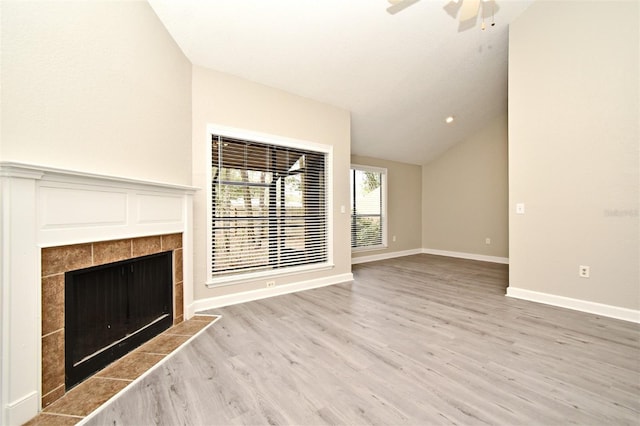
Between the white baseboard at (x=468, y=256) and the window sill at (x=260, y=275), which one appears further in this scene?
the white baseboard at (x=468, y=256)

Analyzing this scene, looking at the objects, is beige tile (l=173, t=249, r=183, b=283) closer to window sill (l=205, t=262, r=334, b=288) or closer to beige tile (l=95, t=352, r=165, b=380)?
window sill (l=205, t=262, r=334, b=288)

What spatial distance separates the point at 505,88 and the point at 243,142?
4.61 m

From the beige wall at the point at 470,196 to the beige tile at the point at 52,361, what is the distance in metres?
6.91

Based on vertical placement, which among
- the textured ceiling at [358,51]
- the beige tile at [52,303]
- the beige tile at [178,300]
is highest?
the textured ceiling at [358,51]

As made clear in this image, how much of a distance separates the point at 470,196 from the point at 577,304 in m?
3.83

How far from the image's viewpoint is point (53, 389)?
157cm

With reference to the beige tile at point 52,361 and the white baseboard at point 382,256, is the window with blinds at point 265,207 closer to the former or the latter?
the beige tile at point 52,361

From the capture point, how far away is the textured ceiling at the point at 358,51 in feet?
8.90

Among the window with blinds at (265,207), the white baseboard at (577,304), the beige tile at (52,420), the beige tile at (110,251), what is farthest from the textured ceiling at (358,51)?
the white baseboard at (577,304)

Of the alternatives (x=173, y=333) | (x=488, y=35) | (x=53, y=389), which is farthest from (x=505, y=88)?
(x=53, y=389)

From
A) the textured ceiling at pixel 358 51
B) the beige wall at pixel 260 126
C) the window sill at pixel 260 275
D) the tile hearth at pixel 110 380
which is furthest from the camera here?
the window sill at pixel 260 275

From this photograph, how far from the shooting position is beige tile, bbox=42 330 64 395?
1534 mm

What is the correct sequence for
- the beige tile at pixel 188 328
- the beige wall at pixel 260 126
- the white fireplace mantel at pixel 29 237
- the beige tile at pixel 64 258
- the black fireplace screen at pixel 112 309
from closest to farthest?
the white fireplace mantel at pixel 29 237 → the beige tile at pixel 64 258 → the black fireplace screen at pixel 112 309 → the beige tile at pixel 188 328 → the beige wall at pixel 260 126

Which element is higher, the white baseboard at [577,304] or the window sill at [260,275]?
the window sill at [260,275]
